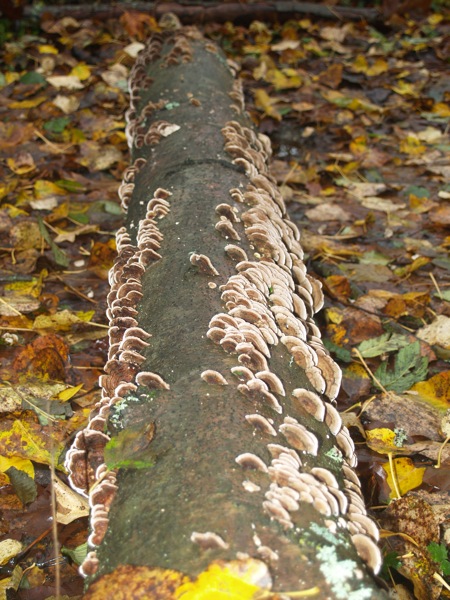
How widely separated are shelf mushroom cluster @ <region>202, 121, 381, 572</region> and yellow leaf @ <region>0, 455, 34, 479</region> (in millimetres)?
1138

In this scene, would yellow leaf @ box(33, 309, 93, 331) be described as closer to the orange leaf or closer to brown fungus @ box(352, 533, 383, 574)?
the orange leaf

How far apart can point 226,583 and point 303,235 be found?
3.48 metres

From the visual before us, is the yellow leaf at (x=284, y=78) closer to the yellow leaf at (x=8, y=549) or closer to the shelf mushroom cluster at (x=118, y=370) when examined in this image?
the shelf mushroom cluster at (x=118, y=370)

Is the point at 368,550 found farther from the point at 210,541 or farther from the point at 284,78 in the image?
the point at 284,78

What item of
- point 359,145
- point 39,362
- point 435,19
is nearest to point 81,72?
point 359,145

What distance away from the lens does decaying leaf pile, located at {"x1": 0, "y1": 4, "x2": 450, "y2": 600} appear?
278 centimetres

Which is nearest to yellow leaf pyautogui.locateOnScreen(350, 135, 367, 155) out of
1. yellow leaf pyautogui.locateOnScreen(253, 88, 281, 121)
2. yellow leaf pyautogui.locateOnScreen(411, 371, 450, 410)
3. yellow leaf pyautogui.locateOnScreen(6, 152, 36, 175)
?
yellow leaf pyautogui.locateOnScreen(253, 88, 281, 121)

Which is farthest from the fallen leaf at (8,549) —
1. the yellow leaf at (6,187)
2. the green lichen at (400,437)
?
the yellow leaf at (6,187)

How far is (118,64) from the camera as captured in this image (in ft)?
24.6

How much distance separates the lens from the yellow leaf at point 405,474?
2851 millimetres

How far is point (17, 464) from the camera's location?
291 centimetres

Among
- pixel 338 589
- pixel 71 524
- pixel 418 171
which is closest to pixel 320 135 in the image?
pixel 418 171

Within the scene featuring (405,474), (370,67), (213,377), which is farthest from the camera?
(370,67)

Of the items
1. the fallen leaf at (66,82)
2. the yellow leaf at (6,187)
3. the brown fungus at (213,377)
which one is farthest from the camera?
the fallen leaf at (66,82)
